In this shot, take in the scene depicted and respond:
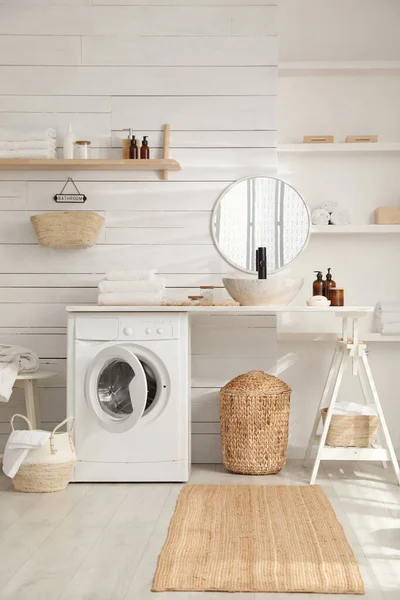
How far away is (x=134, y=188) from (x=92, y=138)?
14.7 inches

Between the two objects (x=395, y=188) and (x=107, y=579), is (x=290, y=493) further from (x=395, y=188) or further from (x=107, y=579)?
(x=395, y=188)

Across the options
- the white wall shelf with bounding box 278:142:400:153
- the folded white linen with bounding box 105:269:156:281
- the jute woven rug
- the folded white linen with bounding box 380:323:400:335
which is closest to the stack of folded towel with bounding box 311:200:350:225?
the white wall shelf with bounding box 278:142:400:153

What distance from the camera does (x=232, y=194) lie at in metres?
4.70

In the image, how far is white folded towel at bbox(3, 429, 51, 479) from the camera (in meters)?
3.80

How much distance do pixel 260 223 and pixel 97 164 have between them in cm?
100

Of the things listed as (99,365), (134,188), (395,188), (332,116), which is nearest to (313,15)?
(332,116)

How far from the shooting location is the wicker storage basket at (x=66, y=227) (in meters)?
4.47

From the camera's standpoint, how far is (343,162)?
4895 mm

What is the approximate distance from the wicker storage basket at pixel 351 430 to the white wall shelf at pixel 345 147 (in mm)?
1588

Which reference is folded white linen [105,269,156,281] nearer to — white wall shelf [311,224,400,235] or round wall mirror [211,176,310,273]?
round wall mirror [211,176,310,273]

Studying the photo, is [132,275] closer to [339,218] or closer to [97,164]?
[97,164]

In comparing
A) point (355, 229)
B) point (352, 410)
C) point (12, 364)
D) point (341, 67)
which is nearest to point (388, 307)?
point (355, 229)

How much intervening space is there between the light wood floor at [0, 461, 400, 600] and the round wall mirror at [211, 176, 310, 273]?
3.99 ft

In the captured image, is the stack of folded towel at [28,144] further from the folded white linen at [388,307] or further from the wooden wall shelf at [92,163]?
the folded white linen at [388,307]
